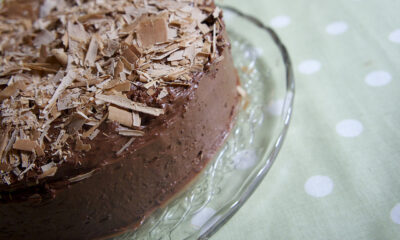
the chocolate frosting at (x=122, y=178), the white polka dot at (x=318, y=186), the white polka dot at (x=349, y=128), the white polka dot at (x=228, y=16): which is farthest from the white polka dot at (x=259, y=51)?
the white polka dot at (x=318, y=186)

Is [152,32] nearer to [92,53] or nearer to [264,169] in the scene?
[92,53]

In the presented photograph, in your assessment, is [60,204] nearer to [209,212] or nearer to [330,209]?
[209,212]

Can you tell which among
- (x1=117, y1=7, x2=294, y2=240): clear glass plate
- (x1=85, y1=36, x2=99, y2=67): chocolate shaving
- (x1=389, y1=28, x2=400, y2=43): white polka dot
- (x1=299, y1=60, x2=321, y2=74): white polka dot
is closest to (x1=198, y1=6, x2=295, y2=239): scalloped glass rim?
(x1=117, y1=7, x2=294, y2=240): clear glass plate

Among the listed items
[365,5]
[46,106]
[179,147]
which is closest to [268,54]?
[365,5]

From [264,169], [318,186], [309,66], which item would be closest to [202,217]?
[264,169]

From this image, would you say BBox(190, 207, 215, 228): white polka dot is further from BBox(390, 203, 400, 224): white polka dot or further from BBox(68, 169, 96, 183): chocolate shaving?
BBox(390, 203, 400, 224): white polka dot

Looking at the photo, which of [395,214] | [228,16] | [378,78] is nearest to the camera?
[395,214]

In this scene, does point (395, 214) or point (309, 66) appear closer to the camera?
point (395, 214)
